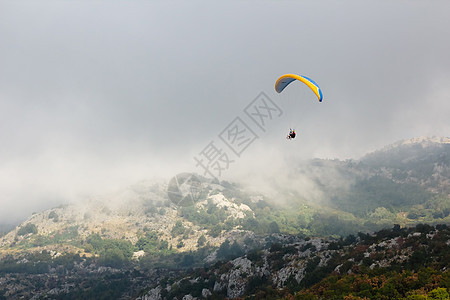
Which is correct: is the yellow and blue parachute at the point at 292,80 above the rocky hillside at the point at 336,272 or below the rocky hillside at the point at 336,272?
above

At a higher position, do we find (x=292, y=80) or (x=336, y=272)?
(x=292, y=80)

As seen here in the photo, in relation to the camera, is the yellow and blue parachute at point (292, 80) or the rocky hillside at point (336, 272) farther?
the yellow and blue parachute at point (292, 80)

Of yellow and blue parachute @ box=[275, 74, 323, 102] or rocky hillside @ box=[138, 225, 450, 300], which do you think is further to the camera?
yellow and blue parachute @ box=[275, 74, 323, 102]

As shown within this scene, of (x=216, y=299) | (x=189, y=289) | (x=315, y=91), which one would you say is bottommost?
(x=216, y=299)

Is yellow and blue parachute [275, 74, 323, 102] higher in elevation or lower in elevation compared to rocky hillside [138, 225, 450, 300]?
higher

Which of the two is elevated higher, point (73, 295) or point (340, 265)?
point (73, 295)

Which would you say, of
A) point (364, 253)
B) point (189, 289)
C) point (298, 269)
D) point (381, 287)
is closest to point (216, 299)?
point (189, 289)

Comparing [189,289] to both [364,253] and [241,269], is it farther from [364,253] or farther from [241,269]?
[364,253]

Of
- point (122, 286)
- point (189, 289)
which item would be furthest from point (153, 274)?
point (189, 289)

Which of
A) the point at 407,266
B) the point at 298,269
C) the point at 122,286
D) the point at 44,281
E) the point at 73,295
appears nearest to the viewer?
the point at 407,266

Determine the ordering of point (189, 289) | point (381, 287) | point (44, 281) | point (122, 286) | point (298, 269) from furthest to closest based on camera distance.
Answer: point (44, 281)
point (122, 286)
point (189, 289)
point (298, 269)
point (381, 287)

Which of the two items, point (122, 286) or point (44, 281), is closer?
point (122, 286)
